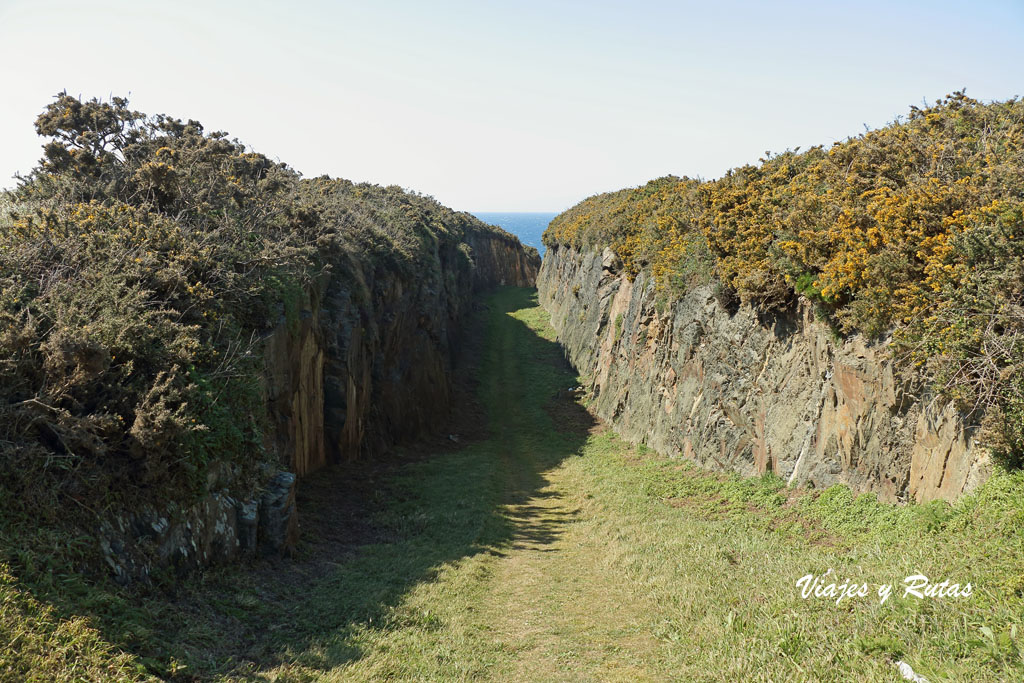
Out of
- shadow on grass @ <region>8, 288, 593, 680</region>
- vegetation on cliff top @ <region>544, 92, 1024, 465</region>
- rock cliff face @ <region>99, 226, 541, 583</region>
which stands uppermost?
vegetation on cliff top @ <region>544, 92, 1024, 465</region>

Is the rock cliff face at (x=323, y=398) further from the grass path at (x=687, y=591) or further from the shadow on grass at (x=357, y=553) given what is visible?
the grass path at (x=687, y=591)

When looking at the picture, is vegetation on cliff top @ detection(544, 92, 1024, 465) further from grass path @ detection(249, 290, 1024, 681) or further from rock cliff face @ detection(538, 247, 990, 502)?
grass path @ detection(249, 290, 1024, 681)

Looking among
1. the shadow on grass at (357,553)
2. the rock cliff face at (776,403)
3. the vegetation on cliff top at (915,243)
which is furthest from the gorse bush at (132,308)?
the vegetation on cliff top at (915,243)

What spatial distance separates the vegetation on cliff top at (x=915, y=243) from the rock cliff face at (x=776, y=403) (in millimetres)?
695

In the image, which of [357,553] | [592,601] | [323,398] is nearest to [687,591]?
[592,601]

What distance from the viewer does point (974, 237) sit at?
982 centimetres

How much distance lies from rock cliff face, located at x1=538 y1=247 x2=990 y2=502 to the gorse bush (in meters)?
11.5

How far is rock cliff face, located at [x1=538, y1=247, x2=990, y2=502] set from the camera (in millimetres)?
10219

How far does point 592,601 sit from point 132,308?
31.5 ft

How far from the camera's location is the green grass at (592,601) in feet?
21.9

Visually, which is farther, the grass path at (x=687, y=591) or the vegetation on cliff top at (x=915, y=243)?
the vegetation on cliff top at (x=915, y=243)

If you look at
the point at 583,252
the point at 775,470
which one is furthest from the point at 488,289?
the point at 775,470

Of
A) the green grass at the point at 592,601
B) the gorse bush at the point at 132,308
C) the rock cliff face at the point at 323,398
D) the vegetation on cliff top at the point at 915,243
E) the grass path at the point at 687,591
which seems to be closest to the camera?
the green grass at the point at 592,601

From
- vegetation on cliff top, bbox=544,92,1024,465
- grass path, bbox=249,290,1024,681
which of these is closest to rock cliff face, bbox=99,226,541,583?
grass path, bbox=249,290,1024,681
